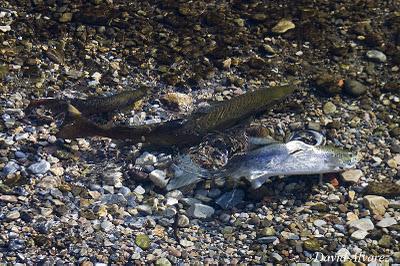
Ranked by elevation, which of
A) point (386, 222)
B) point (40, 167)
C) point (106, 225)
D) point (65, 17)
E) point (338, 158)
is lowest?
point (386, 222)

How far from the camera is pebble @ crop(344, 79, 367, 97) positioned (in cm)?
746

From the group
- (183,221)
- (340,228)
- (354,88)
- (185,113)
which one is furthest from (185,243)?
(354,88)

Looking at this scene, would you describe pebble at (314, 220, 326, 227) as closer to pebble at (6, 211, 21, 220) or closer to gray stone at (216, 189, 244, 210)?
gray stone at (216, 189, 244, 210)

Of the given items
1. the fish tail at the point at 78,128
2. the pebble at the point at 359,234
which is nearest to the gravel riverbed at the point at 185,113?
the pebble at the point at 359,234

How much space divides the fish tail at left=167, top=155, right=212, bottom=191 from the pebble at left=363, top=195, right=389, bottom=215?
4.73 ft

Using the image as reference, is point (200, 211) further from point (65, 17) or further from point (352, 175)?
point (65, 17)

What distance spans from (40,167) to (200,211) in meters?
1.53

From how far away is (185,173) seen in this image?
6422 mm

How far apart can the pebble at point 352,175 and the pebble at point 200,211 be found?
1.30m

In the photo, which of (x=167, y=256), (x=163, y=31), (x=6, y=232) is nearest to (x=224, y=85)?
(x=163, y=31)

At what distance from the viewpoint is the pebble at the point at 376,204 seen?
6.15m

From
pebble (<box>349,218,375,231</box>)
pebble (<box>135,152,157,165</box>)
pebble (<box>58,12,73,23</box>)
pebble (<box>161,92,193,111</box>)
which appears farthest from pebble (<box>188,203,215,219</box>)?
pebble (<box>58,12,73,23</box>)

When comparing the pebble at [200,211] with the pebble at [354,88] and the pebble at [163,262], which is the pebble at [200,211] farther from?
the pebble at [354,88]

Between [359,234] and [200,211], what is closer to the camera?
[359,234]
